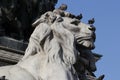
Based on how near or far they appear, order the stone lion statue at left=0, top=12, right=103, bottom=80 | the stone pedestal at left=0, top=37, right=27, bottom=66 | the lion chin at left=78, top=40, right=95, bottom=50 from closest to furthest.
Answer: the stone lion statue at left=0, top=12, right=103, bottom=80, the lion chin at left=78, top=40, right=95, bottom=50, the stone pedestal at left=0, top=37, right=27, bottom=66

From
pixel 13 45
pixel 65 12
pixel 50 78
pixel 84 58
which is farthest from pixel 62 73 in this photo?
pixel 13 45

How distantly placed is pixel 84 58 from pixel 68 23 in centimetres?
64

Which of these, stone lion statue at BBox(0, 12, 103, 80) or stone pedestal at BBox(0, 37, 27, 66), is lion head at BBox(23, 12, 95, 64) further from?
stone pedestal at BBox(0, 37, 27, 66)

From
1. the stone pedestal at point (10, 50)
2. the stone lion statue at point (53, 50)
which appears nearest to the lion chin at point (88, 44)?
the stone lion statue at point (53, 50)

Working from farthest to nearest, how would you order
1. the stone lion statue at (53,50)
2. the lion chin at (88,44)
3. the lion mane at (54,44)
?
the lion chin at (88,44), the lion mane at (54,44), the stone lion statue at (53,50)

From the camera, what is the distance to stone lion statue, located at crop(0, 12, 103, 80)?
8.45 m

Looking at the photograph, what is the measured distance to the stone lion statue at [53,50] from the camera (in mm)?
8453

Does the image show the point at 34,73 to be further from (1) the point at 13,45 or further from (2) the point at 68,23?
(1) the point at 13,45

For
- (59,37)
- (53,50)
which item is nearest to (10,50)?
(59,37)

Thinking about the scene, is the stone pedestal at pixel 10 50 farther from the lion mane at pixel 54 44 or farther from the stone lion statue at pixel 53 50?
the lion mane at pixel 54 44

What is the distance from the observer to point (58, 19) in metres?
9.41

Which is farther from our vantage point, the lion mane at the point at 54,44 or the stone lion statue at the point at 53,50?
the lion mane at the point at 54,44

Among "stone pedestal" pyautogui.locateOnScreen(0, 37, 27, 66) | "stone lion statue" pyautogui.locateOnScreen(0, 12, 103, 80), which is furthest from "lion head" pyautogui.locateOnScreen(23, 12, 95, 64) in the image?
"stone pedestal" pyautogui.locateOnScreen(0, 37, 27, 66)

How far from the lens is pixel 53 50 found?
883cm
